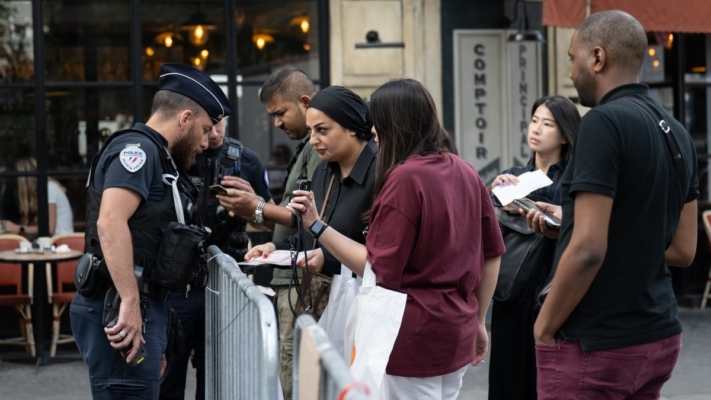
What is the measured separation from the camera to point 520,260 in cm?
470

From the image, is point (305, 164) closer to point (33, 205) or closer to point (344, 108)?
point (344, 108)

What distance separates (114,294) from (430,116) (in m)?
1.45

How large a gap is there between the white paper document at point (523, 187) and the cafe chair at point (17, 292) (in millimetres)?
4794

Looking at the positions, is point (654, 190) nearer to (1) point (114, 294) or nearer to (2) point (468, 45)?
(1) point (114, 294)

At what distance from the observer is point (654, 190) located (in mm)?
3189

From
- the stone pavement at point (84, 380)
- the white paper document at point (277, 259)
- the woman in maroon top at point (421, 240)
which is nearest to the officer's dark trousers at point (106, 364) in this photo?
the white paper document at point (277, 259)

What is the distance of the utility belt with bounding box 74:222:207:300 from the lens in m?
3.82

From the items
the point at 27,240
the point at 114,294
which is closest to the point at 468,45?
the point at 27,240

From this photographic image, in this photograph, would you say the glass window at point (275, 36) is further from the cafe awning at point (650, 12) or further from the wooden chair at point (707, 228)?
the wooden chair at point (707, 228)

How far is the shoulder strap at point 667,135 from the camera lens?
325 centimetres

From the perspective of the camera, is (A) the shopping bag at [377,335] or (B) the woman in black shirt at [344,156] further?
(B) the woman in black shirt at [344,156]

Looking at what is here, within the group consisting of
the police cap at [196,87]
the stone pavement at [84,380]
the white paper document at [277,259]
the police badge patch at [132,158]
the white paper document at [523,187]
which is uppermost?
the police cap at [196,87]

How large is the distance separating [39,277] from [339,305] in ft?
15.3

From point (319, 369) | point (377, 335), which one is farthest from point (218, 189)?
point (319, 369)
